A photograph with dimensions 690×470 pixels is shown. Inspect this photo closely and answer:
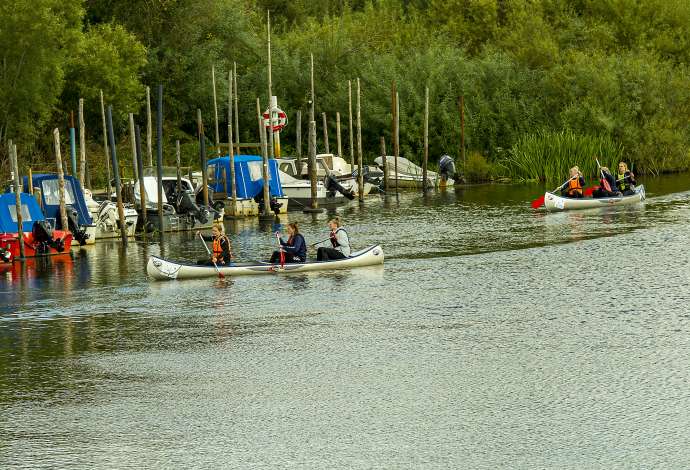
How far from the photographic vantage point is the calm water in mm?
14141

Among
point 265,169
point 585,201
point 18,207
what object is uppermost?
point 265,169

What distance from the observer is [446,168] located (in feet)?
207

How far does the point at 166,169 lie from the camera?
162 feet

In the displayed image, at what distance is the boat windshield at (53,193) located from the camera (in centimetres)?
3959

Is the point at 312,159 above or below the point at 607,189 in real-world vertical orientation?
above

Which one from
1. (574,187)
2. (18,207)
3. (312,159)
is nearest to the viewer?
(18,207)

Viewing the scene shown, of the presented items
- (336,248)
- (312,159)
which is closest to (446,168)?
(312,159)

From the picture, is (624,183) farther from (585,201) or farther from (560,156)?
(560,156)

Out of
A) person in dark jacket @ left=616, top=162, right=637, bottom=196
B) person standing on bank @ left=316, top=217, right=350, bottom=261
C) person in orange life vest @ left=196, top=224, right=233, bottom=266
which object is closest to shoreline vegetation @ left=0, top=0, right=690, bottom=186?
person in dark jacket @ left=616, top=162, right=637, bottom=196

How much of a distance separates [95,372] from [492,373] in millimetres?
5660

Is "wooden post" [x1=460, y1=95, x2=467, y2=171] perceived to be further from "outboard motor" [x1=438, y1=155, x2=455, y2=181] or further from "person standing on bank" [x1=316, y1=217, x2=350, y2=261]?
"person standing on bank" [x1=316, y1=217, x2=350, y2=261]

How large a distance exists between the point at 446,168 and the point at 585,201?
17687 mm

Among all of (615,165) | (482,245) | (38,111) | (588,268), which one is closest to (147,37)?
(38,111)

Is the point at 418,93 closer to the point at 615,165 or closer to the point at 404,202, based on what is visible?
the point at 615,165
